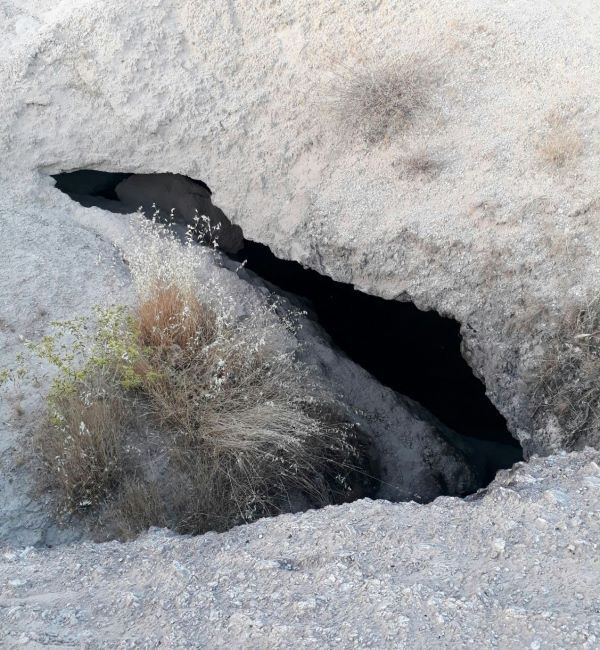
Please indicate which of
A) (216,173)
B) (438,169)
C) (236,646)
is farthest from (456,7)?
(236,646)

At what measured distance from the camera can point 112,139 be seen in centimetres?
551

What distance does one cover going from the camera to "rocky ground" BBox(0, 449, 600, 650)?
281 centimetres

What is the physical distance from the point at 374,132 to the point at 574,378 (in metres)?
1.98

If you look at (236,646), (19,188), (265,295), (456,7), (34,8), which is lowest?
(236,646)

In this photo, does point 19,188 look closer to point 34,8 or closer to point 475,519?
point 34,8

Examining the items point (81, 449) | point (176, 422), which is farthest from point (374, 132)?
point (81, 449)

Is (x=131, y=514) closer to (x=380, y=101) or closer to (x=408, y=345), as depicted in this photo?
(x=380, y=101)

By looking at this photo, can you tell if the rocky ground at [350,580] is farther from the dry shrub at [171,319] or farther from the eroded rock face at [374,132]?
the eroded rock face at [374,132]

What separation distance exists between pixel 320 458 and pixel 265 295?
1313 mm

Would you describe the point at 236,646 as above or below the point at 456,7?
below

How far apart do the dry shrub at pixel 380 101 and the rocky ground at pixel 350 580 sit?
→ 2492 mm

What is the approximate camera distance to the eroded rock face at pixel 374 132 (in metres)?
4.67

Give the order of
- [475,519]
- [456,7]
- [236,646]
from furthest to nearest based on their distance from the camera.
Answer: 1. [456,7]
2. [475,519]
3. [236,646]

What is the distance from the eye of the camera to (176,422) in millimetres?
4395
